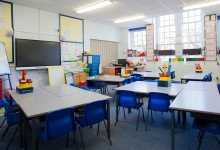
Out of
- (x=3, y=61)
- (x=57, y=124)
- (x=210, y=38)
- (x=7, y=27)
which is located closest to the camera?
(x=57, y=124)

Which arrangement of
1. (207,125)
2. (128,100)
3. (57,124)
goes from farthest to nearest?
(128,100) < (207,125) < (57,124)

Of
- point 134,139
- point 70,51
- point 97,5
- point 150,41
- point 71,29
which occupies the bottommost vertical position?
point 134,139

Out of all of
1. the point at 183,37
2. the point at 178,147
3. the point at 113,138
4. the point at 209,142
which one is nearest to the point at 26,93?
the point at 113,138

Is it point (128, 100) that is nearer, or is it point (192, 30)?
point (128, 100)

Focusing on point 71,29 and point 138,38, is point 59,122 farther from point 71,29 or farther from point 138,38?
point 138,38

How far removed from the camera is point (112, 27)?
30.6 feet

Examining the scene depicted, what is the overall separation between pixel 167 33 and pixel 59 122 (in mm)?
8142

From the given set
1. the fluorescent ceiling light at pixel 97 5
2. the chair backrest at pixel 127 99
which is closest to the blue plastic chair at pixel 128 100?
the chair backrest at pixel 127 99

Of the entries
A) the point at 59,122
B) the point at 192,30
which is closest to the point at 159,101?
the point at 59,122

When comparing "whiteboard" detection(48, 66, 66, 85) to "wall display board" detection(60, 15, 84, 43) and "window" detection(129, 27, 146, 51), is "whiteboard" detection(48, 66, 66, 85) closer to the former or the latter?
"wall display board" detection(60, 15, 84, 43)

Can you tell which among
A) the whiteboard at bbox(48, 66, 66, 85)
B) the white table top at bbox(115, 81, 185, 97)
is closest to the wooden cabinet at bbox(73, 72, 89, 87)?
the whiteboard at bbox(48, 66, 66, 85)

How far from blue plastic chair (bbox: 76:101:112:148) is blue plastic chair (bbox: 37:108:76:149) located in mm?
231

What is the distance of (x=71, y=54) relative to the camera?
7.07m

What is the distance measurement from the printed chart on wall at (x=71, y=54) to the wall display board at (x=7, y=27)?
1884 mm
